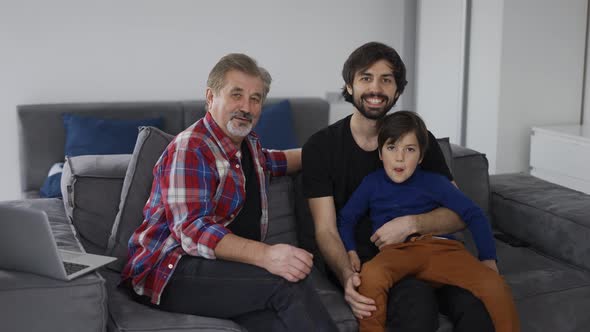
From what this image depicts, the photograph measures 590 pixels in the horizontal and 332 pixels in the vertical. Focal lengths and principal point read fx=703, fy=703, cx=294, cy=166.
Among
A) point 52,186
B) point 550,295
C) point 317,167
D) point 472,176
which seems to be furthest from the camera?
point 52,186

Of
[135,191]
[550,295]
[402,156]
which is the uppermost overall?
[402,156]

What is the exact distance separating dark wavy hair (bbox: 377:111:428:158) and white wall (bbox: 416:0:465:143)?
194 centimetres

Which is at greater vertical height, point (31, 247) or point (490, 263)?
point (31, 247)

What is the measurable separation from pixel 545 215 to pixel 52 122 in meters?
2.55

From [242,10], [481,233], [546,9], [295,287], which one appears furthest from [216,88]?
[546,9]

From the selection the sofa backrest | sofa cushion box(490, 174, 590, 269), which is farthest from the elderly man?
the sofa backrest

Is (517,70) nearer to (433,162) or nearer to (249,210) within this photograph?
(433,162)

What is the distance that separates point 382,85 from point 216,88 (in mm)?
550

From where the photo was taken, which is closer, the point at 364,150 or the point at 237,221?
the point at 237,221

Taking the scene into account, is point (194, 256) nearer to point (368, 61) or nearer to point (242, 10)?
point (368, 61)

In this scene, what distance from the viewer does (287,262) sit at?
6.15 feet

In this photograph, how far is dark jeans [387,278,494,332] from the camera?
193cm

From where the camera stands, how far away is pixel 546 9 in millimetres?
3789

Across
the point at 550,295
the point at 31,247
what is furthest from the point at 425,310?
the point at 31,247
